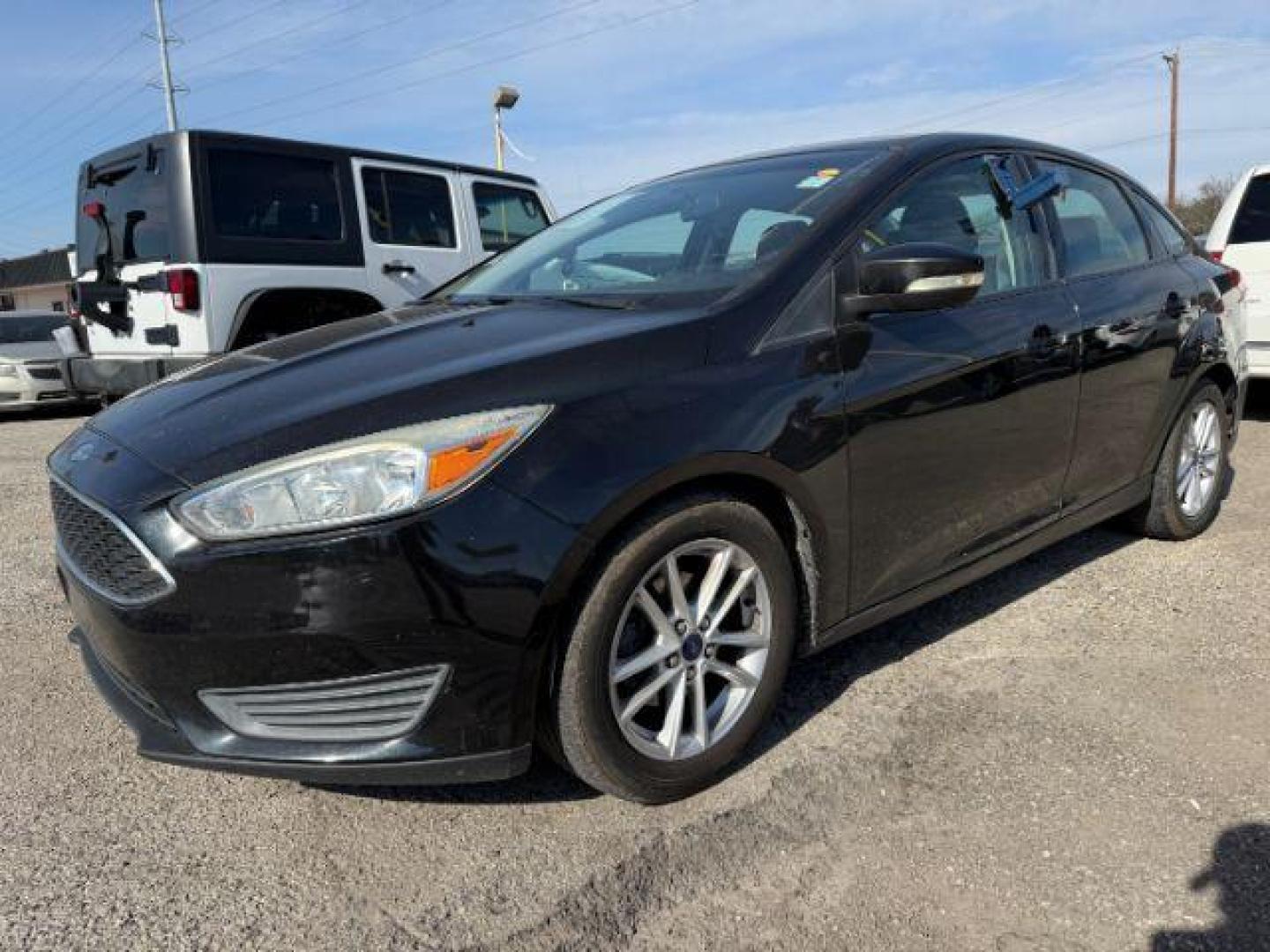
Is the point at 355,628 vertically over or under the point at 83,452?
under

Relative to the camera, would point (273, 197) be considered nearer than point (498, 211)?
Yes

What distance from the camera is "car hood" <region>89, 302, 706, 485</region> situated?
78.3 inches

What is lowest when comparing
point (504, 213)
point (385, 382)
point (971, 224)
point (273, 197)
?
point (385, 382)

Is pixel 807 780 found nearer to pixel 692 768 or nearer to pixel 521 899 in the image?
pixel 692 768

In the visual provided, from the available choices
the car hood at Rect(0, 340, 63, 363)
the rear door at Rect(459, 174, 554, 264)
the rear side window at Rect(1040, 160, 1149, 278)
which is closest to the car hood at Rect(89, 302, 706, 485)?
the rear side window at Rect(1040, 160, 1149, 278)

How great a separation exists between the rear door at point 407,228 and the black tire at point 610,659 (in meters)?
4.70

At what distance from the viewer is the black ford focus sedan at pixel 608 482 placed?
1896mm

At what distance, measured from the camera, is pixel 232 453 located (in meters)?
1.97

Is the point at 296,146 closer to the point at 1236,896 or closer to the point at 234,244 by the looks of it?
the point at 234,244

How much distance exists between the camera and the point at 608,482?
6.56 ft

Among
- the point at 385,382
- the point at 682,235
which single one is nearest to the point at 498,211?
the point at 682,235

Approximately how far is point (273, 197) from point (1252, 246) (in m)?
6.41

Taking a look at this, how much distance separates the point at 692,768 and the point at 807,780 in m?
0.31

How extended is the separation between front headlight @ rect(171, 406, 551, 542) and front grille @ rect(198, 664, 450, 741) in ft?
1.07
